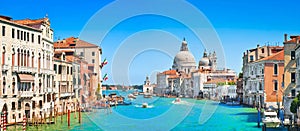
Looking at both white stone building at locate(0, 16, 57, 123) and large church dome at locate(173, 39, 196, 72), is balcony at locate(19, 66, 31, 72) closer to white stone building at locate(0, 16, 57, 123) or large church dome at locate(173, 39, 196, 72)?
white stone building at locate(0, 16, 57, 123)

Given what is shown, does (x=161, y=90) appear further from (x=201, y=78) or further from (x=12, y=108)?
(x=12, y=108)

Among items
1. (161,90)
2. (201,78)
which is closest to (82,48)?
(201,78)

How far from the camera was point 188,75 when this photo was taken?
74.9 m

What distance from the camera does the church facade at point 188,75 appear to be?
63.4 metres

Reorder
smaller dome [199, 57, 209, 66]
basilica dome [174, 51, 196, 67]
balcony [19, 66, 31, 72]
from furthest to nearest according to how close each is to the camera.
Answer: basilica dome [174, 51, 196, 67], smaller dome [199, 57, 209, 66], balcony [19, 66, 31, 72]

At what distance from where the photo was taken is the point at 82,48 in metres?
33.1

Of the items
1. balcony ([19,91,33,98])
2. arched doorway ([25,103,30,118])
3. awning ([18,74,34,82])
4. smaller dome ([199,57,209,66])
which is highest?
smaller dome ([199,57,209,66])

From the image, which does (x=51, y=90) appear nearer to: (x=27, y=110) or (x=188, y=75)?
(x=27, y=110)

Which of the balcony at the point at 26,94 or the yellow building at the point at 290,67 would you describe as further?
the yellow building at the point at 290,67

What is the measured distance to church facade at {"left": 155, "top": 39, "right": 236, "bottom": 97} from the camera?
63406mm

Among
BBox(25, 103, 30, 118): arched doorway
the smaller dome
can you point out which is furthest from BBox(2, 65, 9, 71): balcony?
the smaller dome

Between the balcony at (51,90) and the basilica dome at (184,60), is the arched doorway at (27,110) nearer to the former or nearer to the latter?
the balcony at (51,90)

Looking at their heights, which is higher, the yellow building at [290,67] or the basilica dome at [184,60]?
the basilica dome at [184,60]

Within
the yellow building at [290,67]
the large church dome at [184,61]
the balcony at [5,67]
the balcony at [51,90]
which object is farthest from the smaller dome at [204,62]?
the balcony at [5,67]
